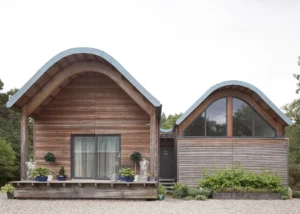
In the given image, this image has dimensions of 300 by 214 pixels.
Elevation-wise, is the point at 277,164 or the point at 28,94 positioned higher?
the point at 28,94

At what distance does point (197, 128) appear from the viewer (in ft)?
48.6

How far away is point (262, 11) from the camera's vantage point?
1712 cm

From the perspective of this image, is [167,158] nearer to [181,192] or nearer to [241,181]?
[181,192]

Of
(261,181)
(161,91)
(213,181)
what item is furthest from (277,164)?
(161,91)

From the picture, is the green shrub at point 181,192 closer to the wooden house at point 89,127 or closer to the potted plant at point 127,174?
the wooden house at point 89,127

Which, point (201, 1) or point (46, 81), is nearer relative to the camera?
point (46, 81)

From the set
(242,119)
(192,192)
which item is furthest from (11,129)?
(242,119)

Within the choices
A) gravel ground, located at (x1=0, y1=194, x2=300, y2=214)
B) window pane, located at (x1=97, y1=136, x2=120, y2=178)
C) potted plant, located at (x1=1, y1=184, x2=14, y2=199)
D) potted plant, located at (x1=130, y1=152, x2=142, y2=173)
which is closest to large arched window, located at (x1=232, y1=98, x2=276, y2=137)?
gravel ground, located at (x1=0, y1=194, x2=300, y2=214)

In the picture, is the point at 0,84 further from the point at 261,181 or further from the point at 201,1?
the point at 261,181

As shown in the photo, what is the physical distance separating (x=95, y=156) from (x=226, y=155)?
5439 mm

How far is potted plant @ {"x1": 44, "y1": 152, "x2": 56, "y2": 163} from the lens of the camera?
44.4 feet

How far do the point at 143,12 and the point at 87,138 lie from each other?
25.5 ft

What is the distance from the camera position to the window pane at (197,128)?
14789 mm

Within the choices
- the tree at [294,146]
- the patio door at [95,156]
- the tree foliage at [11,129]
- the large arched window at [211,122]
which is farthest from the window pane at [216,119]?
the tree foliage at [11,129]
